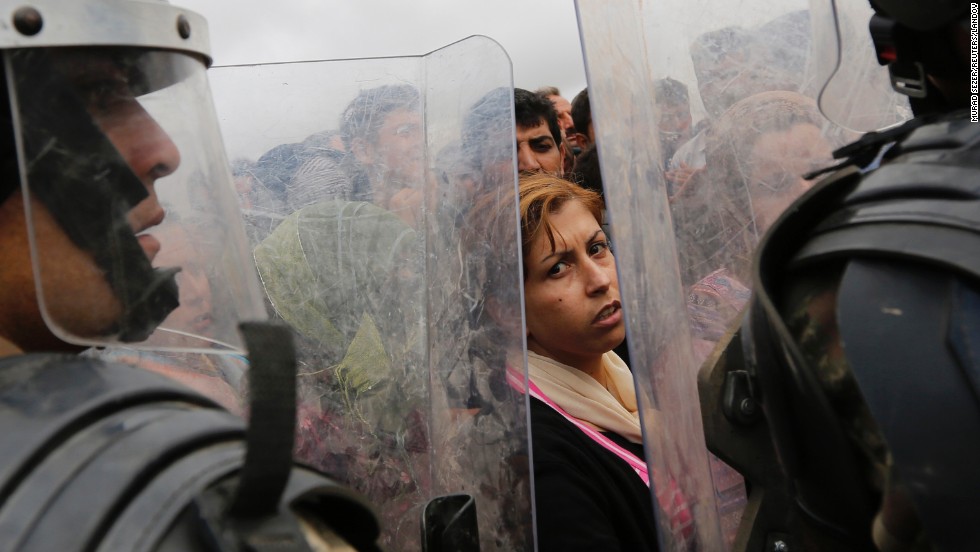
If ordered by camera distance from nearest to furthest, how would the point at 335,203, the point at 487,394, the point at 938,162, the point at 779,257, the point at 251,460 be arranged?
the point at 251,460 → the point at 938,162 → the point at 779,257 → the point at 487,394 → the point at 335,203

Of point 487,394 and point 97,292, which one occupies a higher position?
point 97,292

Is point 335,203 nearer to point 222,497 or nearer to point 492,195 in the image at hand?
point 492,195

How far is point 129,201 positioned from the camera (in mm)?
1092

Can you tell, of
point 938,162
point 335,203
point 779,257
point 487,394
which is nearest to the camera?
point 938,162

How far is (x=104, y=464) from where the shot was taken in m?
0.82

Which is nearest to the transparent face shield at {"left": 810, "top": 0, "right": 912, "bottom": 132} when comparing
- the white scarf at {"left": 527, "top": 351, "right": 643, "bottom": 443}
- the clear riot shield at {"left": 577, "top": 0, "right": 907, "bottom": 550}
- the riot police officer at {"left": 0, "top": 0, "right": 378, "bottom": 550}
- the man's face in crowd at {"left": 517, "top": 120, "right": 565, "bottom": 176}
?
the clear riot shield at {"left": 577, "top": 0, "right": 907, "bottom": 550}

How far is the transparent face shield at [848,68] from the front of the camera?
1.44m

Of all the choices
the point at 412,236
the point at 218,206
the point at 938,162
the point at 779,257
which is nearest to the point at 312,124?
the point at 412,236

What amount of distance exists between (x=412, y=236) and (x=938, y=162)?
1.01 metres

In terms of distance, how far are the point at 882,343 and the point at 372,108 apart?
117 cm

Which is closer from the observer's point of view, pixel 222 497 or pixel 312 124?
pixel 222 497

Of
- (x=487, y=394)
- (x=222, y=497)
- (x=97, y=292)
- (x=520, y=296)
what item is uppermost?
(x=97, y=292)

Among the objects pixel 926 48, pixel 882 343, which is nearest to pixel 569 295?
pixel 926 48

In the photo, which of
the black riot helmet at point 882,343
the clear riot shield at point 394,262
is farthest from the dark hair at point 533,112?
the black riot helmet at point 882,343
